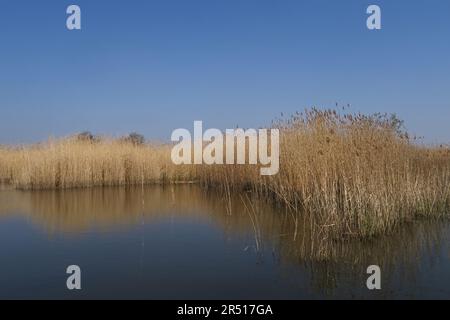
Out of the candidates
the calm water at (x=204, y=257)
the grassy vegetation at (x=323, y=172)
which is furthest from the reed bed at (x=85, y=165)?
the calm water at (x=204, y=257)

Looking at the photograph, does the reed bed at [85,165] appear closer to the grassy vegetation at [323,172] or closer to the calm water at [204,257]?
the grassy vegetation at [323,172]

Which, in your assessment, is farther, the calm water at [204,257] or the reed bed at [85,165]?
the reed bed at [85,165]

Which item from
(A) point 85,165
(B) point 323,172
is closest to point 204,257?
(B) point 323,172

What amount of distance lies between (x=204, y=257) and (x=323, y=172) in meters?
2.93

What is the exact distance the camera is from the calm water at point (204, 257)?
3855 mm

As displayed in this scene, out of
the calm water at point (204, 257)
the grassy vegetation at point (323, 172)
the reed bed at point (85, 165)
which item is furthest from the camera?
the reed bed at point (85, 165)

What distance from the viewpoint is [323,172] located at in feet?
23.4

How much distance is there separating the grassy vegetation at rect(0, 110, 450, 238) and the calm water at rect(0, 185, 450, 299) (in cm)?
40

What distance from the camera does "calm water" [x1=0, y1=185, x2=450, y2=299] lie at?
3855 millimetres

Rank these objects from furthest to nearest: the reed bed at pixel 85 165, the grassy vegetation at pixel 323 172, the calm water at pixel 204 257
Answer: the reed bed at pixel 85 165 → the grassy vegetation at pixel 323 172 → the calm water at pixel 204 257

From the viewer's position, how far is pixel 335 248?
505 centimetres

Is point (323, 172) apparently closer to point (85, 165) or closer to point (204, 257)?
point (204, 257)

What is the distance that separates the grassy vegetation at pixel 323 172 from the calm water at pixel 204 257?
397 millimetres

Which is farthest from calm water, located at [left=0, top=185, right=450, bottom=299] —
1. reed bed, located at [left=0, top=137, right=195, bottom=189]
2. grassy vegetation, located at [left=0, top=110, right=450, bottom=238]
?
reed bed, located at [left=0, top=137, right=195, bottom=189]
